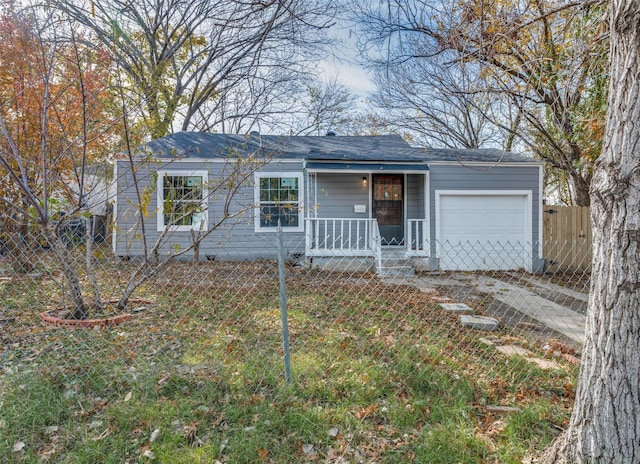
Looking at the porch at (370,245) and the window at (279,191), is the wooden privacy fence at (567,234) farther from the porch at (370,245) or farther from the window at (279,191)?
the window at (279,191)

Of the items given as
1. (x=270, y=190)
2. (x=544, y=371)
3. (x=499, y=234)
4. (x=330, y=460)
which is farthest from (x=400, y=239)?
(x=330, y=460)

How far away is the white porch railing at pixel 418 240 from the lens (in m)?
9.16

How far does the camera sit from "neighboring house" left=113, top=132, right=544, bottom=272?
9.33 meters

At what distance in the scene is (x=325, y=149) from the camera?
34.8 feet

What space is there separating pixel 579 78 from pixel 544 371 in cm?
410

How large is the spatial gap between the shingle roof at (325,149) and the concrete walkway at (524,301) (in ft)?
10.1

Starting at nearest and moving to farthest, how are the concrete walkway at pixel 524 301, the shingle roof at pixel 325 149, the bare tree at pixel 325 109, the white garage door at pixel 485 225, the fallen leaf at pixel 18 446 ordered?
the fallen leaf at pixel 18 446 < the concrete walkway at pixel 524 301 < the shingle roof at pixel 325 149 < the white garage door at pixel 485 225 < the bare tree at pixel 325 109

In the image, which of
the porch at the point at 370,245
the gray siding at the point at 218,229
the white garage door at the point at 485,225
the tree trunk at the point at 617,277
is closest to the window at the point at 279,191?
the gray siding at the point at 218,229

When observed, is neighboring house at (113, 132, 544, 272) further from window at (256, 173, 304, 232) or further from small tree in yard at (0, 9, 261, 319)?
small tree in yard at (0, 9, 261, 319)

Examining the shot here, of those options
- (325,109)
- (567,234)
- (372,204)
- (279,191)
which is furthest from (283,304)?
(325,109)

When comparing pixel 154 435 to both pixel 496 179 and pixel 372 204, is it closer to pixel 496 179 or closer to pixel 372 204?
pixel 372 204

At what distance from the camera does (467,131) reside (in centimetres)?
1859

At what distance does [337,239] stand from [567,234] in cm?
608

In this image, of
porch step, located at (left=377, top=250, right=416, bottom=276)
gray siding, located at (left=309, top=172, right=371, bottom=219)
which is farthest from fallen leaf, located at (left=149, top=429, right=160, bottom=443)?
gray siding, located at (left=309, top=172, right=371, bottom=219)
